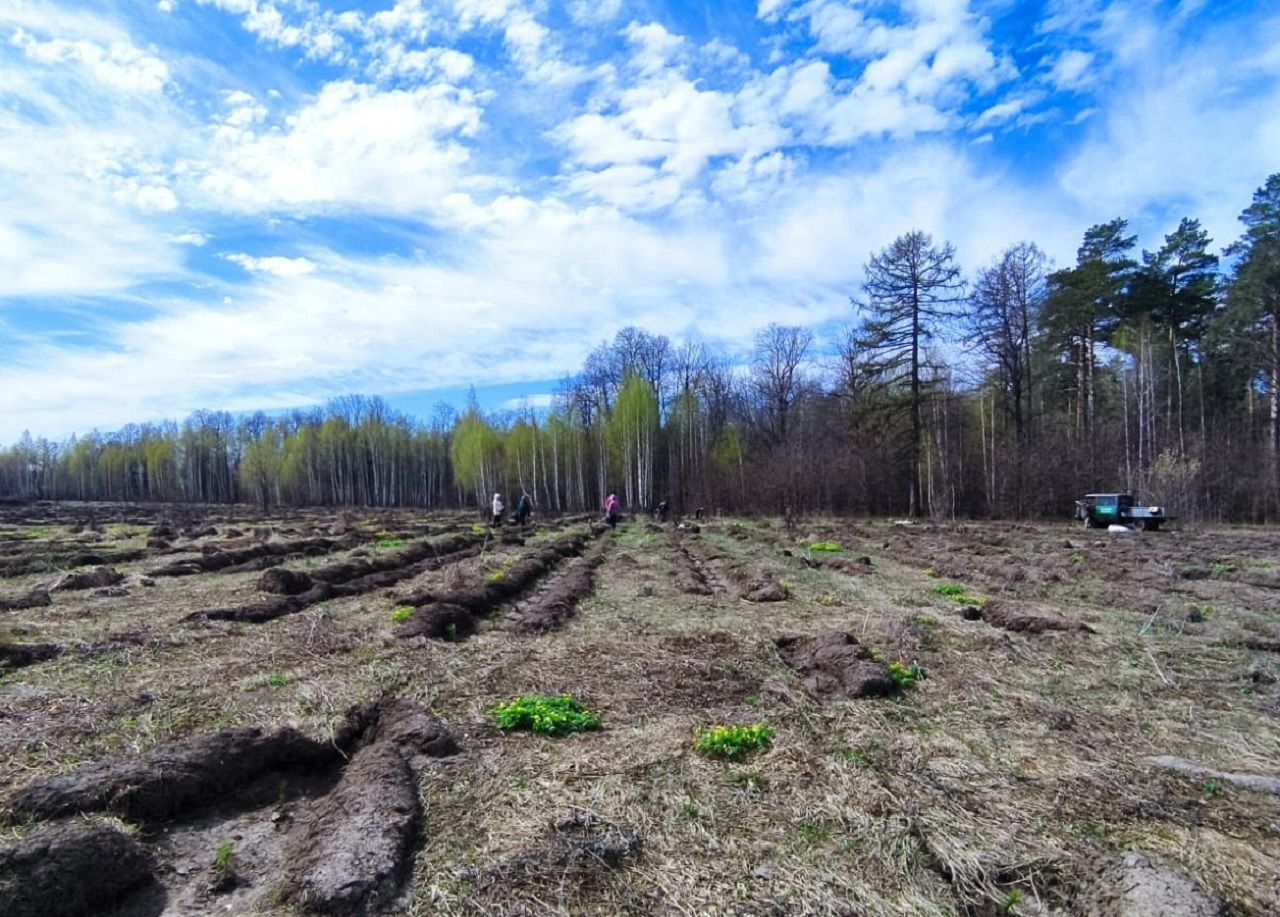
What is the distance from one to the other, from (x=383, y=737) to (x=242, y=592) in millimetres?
8490

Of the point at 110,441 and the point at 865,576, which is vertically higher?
the point at 110,441

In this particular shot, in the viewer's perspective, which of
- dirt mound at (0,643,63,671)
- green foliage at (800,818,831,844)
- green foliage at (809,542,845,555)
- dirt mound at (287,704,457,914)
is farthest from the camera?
green foliage at (809,542,845,555)

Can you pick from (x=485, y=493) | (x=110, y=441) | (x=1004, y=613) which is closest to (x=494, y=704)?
(x=1004, y=613)

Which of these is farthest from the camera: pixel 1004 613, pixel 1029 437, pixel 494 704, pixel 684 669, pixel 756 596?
pixel 1029 437

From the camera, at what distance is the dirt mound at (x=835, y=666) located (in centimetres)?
614

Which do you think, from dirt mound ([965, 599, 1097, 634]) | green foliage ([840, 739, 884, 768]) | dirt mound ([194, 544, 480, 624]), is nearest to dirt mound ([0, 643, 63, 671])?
dirt mound ([194, 544, 480, 624])

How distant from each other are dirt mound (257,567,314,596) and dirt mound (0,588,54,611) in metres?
3.00

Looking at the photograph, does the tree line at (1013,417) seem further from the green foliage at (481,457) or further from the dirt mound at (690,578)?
the dirt mound at (690,578)

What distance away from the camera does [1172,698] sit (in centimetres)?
606

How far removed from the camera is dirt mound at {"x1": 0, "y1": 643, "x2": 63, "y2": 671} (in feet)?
22.4

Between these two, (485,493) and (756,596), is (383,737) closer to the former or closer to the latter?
(756,596)

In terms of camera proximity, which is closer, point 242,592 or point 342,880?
point 342,880

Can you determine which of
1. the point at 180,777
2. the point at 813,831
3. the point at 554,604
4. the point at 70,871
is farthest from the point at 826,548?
the point at 70,871

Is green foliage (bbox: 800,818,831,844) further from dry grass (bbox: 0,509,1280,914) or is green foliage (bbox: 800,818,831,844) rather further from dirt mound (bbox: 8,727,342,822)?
dirt mound (bbox: 8,727,342,822)
